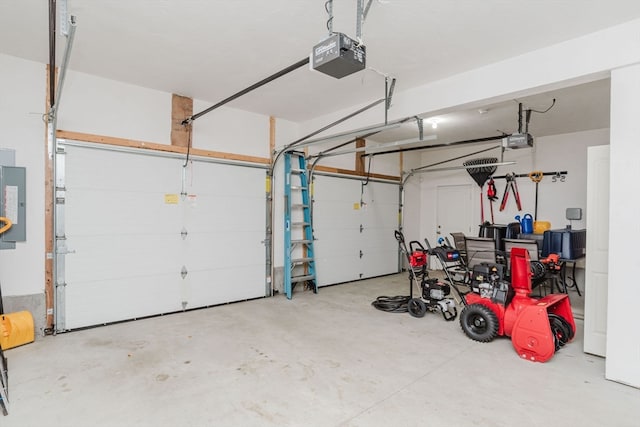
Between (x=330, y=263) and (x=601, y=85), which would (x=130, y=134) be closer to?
(x=330, y=263)

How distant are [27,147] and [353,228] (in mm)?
4943

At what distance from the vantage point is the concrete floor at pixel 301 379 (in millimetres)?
2258

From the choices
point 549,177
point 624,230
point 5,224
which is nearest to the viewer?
point 624,230

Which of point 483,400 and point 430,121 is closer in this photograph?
point 483,400

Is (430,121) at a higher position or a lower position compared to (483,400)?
higher

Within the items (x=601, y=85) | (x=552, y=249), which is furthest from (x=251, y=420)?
(x=601, y=85)

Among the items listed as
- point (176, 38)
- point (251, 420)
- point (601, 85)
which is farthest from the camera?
point (601, 85)

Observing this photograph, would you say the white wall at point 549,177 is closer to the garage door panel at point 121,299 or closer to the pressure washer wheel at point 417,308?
the pressure washer wheel at point 417,308

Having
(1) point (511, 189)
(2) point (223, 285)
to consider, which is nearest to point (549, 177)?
(1) point (511, 189)

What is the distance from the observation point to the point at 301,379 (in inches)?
108

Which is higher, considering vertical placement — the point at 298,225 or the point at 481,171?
the point at 481,171

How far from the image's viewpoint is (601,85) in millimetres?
3869

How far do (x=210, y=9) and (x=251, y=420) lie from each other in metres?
2.98

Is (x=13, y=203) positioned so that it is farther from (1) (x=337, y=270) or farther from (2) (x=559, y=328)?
(2) (x=559, y=328)
